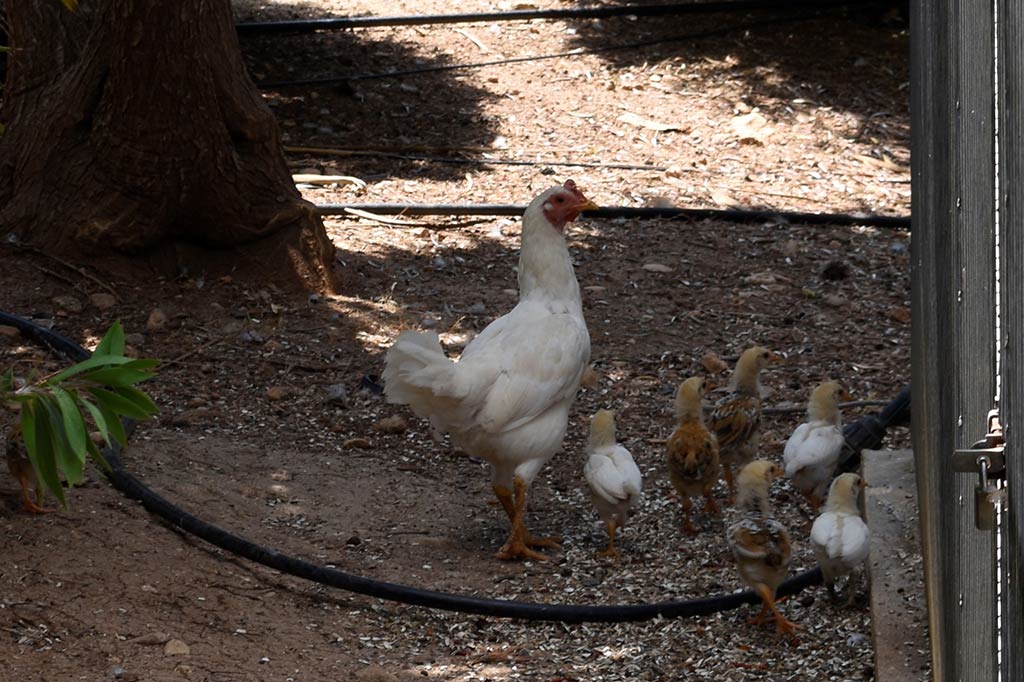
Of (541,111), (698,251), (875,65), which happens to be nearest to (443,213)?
(698,251)

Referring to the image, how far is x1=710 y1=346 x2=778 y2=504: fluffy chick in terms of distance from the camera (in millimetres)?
5746

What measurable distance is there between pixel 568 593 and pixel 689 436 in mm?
846

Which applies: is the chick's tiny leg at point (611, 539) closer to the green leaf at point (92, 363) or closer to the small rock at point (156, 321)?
the green leaf at point (92, 363)

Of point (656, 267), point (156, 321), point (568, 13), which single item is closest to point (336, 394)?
point (156, 321)

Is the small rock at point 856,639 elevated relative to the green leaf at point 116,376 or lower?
lower

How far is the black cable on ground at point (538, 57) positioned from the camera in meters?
11.6

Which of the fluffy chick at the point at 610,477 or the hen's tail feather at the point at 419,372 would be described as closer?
the hen's tail feather at the point at 419,372

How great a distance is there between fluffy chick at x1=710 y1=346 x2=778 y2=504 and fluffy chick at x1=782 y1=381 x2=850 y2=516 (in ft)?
1.07

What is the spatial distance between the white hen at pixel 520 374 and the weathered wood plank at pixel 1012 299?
12.0ft

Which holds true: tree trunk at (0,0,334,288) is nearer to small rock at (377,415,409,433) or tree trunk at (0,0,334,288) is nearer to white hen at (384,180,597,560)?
small rock at (377,415,409,433)

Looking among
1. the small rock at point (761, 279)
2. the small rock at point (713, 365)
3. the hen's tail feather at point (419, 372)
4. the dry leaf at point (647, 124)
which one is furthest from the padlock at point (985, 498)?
the dry leaf at point (647, 124)

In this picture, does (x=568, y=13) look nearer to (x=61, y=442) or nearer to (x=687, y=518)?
(x=687, y=518)

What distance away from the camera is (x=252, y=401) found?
6734 mm

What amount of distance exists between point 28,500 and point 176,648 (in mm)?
1112
